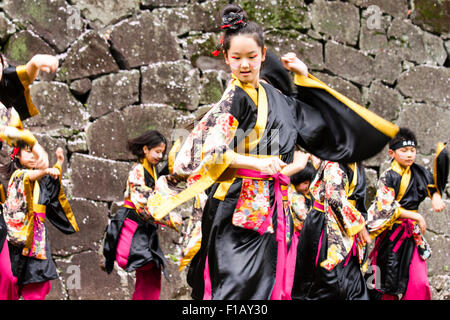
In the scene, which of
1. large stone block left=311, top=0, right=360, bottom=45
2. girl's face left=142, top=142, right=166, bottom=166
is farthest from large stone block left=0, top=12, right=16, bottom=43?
large stone block left=311, top=0, right=360, bottom=45

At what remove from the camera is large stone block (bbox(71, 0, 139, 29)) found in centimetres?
535

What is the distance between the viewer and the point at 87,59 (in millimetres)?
5375

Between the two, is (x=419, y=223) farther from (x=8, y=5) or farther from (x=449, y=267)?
(x=8, y=5)

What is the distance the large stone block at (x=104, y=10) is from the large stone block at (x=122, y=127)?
0.83m

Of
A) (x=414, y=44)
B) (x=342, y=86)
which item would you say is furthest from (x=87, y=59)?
(x=414, y=44)

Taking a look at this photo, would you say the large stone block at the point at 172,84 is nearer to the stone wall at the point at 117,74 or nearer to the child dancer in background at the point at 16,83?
the stone wall at the point at 117,74

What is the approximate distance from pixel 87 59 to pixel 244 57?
2930 mm

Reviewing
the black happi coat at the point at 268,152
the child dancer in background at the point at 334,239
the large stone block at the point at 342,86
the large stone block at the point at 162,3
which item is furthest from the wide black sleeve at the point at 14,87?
the large stone block at the point at 342,86

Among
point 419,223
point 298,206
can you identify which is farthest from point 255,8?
point 419,223

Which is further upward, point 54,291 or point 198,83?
point 198,83

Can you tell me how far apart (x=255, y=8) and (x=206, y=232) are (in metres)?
3.42

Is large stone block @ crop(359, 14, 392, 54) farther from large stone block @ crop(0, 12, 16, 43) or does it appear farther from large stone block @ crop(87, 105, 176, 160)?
large stone block @ crop(0, 12, 16, 43)

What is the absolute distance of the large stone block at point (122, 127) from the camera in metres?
5.38

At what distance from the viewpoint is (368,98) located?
6.22m
